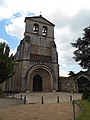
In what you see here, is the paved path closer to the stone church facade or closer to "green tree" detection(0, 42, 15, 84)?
the stone church facade

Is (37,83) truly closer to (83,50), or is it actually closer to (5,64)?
Result: (83,50)

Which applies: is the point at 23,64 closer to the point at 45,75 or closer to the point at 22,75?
the point at 22,75

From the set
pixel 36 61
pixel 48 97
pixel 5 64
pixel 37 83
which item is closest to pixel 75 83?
pixel 37 83

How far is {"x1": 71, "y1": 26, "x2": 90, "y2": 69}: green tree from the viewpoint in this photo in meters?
26.3

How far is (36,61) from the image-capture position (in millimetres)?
33156

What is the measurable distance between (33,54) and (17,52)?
2976 millimetres

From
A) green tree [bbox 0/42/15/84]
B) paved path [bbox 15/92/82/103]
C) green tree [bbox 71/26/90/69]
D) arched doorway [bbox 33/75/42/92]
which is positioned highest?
green tree [bbox 71/26/90/69]

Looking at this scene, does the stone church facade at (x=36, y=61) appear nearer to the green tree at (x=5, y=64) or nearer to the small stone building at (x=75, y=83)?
the small stone building at (x=75, y=83)

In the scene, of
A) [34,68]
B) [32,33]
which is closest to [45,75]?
[34,68]

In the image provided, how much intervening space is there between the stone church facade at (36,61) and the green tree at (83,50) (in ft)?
24.0

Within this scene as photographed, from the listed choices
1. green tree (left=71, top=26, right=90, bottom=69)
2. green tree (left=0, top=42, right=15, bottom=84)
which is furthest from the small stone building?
green tree (left=0, top=42, right=15, bottom=84)

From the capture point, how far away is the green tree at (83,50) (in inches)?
1037

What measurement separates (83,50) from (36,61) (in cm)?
949

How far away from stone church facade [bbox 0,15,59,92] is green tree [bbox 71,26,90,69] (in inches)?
288
